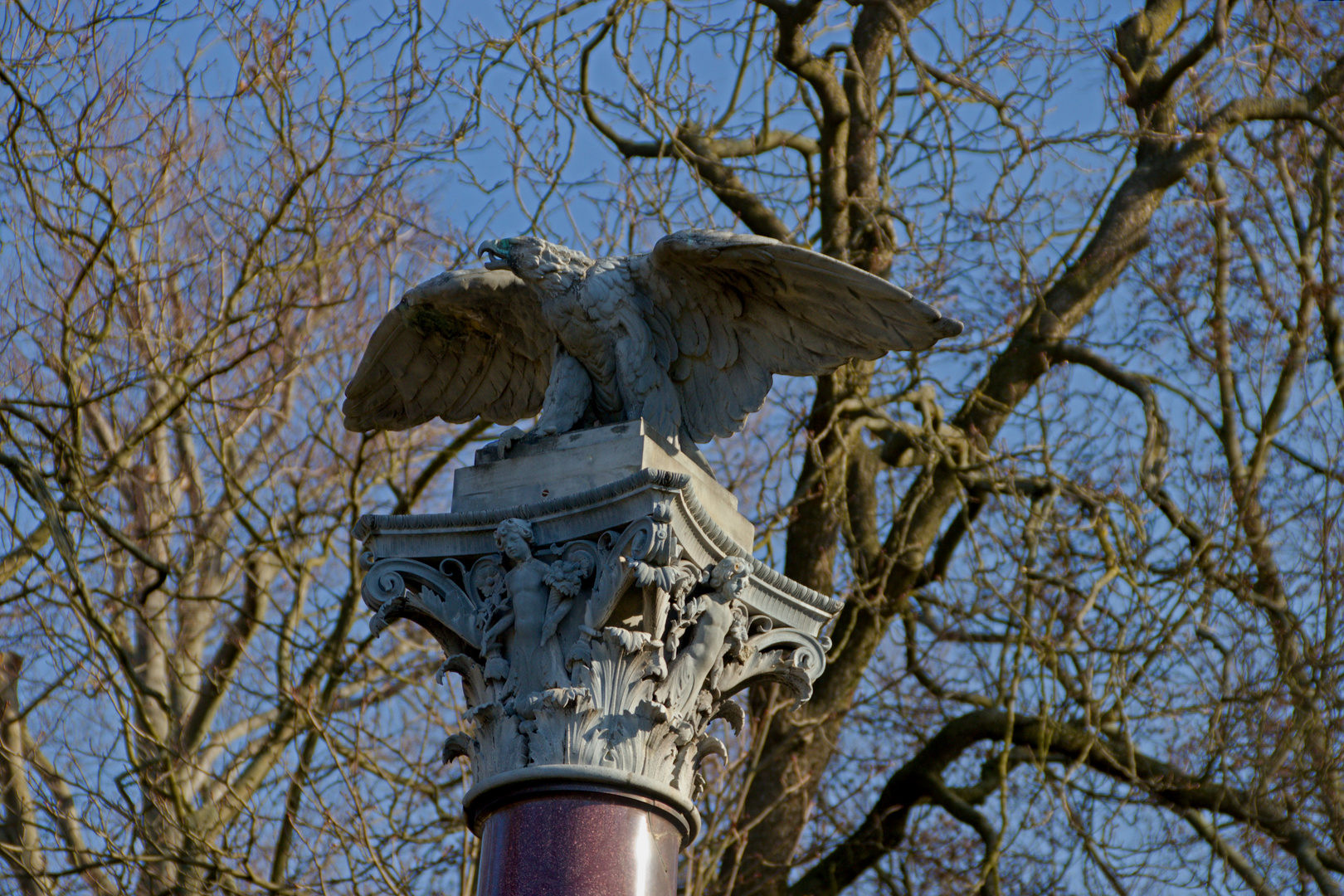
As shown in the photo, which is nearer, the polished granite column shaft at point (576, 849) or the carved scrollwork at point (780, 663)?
the polished granite column shaft at point (576, 849)

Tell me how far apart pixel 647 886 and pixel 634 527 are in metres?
1.02

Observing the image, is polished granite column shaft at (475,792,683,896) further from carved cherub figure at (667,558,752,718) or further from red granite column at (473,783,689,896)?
carved cherub figure at (667,558,752,718)

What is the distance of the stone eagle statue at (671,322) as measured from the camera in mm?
5453

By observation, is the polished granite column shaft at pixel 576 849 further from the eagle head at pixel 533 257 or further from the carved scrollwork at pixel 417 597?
the eagle head at pixel 533 257

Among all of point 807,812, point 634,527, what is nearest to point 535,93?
point 807,812

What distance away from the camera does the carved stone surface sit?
501 cm

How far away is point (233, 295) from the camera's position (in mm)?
10273

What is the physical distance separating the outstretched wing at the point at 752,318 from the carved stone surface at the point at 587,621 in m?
0.64

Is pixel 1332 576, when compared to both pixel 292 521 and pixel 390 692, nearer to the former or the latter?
pixel 390 692

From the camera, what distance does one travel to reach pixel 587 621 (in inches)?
199

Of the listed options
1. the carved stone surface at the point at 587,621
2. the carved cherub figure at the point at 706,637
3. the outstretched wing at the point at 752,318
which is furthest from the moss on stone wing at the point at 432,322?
the carved cherub figure at the point at 706,637

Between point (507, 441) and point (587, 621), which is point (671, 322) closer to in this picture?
point (507, 441)

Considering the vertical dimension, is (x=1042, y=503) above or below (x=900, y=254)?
below

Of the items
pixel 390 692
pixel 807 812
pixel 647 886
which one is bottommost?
pixel 647 886
